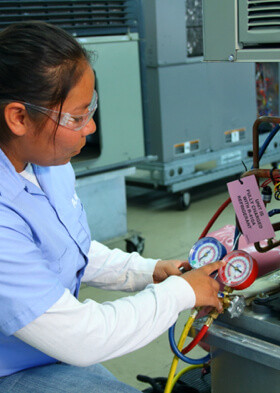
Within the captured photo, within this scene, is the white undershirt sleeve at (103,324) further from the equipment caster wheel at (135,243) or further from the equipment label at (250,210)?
the equipment caster wheel at (135,243)

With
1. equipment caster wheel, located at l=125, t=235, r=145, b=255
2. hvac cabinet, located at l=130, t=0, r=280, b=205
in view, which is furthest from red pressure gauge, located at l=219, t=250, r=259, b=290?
hvac cabinet, located at l=130, t=0, r=280, b=205

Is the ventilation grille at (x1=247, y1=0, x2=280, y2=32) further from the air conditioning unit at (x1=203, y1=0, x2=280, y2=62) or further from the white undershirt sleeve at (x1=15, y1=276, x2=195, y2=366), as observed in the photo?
the white undershirt sleeve at (x1=15, y1=276, x2=195, y2=366)

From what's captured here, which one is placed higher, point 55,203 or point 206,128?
point 55,203

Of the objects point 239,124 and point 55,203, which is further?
point 239,124

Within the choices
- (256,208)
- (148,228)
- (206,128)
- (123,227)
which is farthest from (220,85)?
(256,208)

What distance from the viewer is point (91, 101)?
1.14 meters

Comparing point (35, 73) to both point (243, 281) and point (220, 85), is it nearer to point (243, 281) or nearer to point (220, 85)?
point (243, 281)

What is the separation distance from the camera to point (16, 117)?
1065mm

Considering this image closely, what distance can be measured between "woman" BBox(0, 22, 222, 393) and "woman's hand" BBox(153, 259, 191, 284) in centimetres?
19

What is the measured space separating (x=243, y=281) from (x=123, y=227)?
201 cm

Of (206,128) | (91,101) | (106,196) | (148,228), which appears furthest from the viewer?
(206,128)

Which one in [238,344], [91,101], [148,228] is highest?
[91,101]

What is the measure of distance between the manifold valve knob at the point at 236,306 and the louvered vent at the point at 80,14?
5.95ft

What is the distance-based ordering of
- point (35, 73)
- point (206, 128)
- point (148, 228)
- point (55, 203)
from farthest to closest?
point (206, 128)
point (148, 228)
point (55, 203)
point (35, 73)
